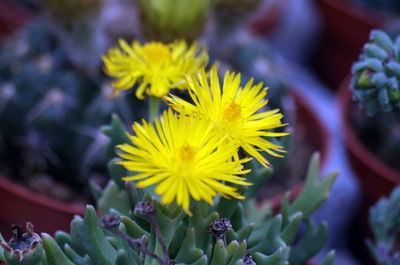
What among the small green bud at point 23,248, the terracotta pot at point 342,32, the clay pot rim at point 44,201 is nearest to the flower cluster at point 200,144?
the small green bud at point 23,248

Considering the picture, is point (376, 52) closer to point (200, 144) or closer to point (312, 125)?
point (200, 144)

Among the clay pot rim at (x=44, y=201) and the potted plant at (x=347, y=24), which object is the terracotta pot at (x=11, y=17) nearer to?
the clay pot rim at (x=44, y=201)

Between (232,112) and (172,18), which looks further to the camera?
(172,18)

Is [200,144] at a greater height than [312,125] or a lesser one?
lesser

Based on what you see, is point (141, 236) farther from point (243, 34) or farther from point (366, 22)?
point (366, 22)

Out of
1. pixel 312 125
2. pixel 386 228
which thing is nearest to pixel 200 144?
pixel 386 228

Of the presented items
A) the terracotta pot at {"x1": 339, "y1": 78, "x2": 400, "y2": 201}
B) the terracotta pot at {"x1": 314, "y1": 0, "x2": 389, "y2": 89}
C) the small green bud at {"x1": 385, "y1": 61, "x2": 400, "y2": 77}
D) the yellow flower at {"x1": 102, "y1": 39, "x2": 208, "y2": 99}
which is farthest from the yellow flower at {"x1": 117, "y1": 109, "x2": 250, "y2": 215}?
the terracotta pot at {"x1": 314, "y1": 0, "x2": 389, "y2": 89}

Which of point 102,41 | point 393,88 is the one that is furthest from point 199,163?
point 102,41
